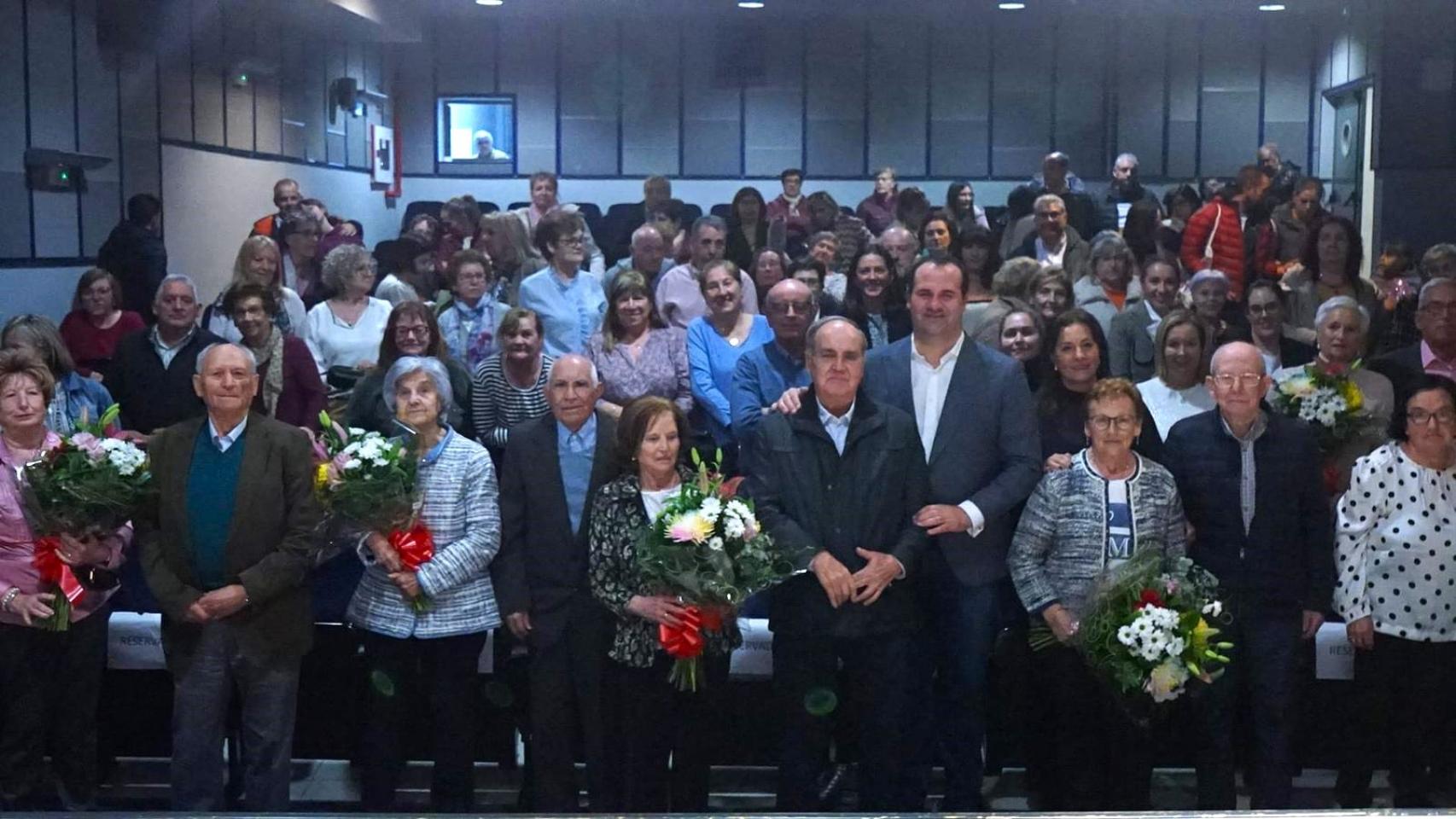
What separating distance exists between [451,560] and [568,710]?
0.57 m

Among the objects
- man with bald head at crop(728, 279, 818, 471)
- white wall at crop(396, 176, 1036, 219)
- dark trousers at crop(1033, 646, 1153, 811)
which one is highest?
white wall at crop(396, 176, 1036, 219)

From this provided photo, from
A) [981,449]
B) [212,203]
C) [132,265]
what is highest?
[212,203]

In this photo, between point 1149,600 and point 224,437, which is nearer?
point 1149,600

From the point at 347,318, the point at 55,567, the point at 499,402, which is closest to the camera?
the point at 55,567

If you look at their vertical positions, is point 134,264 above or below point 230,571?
above

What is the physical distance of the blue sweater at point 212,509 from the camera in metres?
4.97

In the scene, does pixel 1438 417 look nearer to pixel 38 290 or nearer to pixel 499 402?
pixel 499 402

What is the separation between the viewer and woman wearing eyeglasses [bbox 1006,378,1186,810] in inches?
191

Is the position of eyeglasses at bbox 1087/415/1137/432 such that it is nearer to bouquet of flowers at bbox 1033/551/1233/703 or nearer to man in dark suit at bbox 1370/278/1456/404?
bouquet of flowers at bbox 1033/551/1233/703

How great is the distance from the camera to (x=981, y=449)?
5074 mm

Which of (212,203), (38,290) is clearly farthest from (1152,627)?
(212,203)

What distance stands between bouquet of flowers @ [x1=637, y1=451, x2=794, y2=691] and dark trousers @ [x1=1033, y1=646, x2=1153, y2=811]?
97 centimetres

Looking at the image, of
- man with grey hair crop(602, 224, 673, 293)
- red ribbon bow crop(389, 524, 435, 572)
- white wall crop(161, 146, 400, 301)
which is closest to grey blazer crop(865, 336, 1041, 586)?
red ribbon bow crop(389, 524, 435, 572)

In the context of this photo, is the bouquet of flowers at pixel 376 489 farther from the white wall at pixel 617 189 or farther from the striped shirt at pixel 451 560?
the white wall at pixel 617 189
